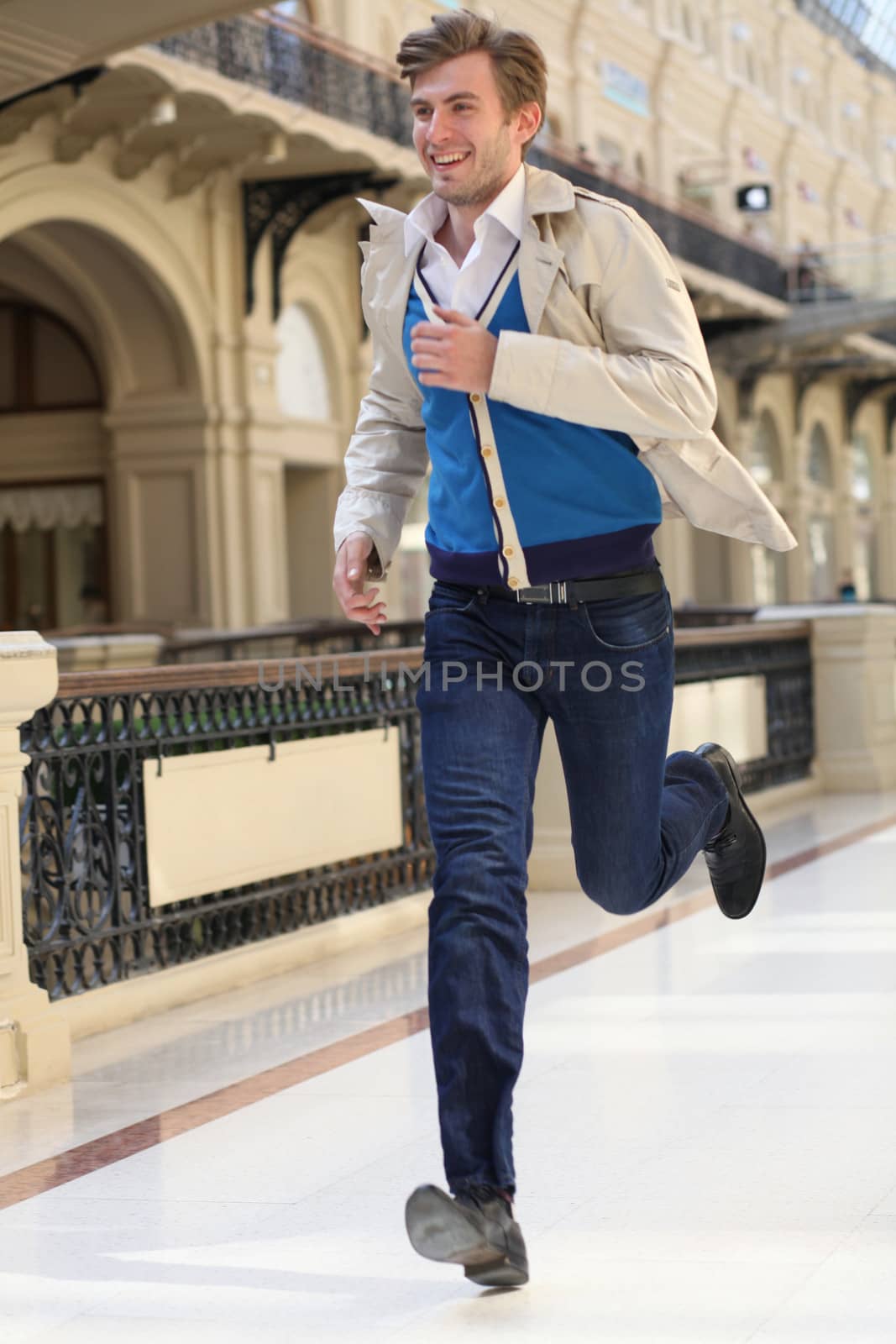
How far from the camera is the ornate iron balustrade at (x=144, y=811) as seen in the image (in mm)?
4941

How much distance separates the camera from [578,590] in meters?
2.82

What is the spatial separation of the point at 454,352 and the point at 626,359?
0.26 m

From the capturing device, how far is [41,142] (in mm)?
13539

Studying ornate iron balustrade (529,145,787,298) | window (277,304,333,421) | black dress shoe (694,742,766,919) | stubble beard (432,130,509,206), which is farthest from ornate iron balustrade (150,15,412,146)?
stubble beard (432,130,509,206)

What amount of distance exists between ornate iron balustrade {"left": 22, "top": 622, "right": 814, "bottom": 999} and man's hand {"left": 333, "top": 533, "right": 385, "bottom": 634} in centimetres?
202

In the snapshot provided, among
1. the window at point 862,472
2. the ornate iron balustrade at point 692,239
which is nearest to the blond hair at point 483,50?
the ornate iron balustrade at point 692,239

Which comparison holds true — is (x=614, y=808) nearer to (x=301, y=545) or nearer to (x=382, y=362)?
(x=382, y=362)

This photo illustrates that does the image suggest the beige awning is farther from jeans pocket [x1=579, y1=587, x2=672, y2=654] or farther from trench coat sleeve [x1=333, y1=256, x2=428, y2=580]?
jeans pocket [x1=579, y1=587, x2=672, y2=654]

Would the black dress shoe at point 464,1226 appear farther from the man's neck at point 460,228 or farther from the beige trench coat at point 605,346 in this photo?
the man's neck at point 460,228

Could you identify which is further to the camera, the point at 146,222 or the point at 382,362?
the point at 146,222

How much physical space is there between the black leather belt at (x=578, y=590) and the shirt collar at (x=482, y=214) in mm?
504

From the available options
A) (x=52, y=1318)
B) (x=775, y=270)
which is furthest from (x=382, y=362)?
(x=775, y=270)

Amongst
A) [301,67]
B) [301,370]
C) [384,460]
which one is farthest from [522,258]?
[301,370]

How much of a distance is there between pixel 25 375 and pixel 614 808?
14893mm
